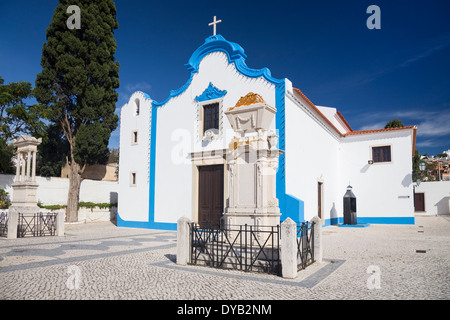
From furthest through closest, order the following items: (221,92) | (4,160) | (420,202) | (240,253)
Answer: (420,202)
(4,160)
(221,92)
(240,253)

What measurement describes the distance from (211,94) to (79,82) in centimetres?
867

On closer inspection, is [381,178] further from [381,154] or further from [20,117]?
[20,117]

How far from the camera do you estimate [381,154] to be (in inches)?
752

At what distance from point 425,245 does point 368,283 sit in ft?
18.9

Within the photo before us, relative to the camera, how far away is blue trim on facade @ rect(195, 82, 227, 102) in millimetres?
14609

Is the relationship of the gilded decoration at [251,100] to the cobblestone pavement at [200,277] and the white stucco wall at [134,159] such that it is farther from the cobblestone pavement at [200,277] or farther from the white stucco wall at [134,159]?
the white stucco wall at [134,159]

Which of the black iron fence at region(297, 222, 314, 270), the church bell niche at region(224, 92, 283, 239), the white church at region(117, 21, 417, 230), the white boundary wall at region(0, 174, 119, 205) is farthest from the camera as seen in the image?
the white boundary wall at region(0, 174, 119, 205)

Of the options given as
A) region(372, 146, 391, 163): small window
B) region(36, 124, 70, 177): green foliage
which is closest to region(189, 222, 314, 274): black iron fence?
region(372, 146, 391, 163): small window

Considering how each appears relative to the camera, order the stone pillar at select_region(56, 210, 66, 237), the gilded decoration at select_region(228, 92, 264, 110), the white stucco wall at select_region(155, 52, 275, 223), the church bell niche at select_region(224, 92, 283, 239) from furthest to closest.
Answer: the white stucco wall at select_region(155, 52, 275, 223), the stone pillar at select_region(56, 210, 66, 237), the gilded decoration at select_region(228, 92, 264, 110), the church bell niche at select_region(224, 92, 283, 239)

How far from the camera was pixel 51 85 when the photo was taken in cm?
1884

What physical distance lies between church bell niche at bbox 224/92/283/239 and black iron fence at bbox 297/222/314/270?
65cm

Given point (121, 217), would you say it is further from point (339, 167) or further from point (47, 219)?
point (339, 167)

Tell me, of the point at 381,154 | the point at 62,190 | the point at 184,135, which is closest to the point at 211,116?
the point at 184,135

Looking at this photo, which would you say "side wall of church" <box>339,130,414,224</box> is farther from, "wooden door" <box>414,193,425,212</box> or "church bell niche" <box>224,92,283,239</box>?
"church bell niche" <box>224,92,283,239</box>
